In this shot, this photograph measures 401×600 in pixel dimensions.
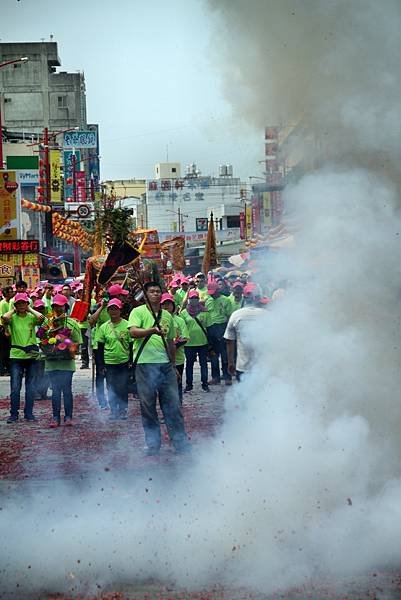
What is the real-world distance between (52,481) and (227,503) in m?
2.16

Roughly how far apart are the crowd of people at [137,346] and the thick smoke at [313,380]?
132 centimetres

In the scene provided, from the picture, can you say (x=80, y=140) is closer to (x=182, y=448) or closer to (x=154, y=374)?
(x=154, y=374)

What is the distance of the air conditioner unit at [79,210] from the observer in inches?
1697

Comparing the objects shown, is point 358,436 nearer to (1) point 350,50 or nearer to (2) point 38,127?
(1) point 350,50

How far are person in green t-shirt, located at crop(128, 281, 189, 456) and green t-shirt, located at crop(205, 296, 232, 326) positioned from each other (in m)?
6.07

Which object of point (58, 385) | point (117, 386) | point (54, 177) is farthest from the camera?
point (54, 177)

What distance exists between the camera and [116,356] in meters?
11.9

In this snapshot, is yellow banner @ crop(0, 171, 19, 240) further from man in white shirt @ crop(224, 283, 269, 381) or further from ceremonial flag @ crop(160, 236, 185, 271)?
man in white shirt @ crop(224, 283, 269, 381)

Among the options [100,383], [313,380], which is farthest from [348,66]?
[100,383]

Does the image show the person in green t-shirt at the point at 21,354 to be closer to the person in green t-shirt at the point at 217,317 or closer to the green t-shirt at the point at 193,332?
the green t-shirt at the point at 193,332

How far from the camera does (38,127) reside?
72188 mm

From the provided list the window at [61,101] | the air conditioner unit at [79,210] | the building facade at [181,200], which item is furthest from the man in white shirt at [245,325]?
the building facade at [181,200]

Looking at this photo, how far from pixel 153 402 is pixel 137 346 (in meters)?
0.58

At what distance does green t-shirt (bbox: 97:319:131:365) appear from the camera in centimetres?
1185
